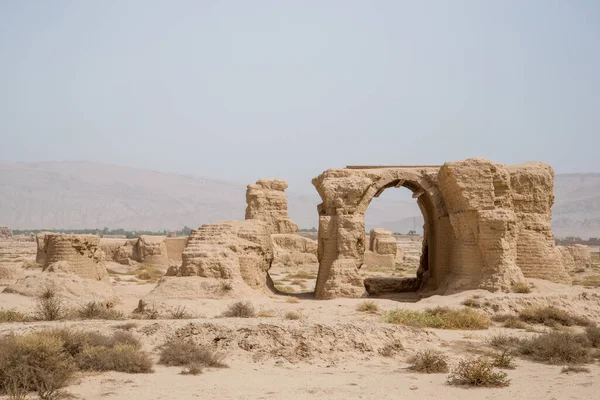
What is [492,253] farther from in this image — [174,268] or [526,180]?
[174,268]

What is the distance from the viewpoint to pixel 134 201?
15788 centimetres

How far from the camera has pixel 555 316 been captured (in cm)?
1315

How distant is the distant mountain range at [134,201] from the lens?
137250 millimetres

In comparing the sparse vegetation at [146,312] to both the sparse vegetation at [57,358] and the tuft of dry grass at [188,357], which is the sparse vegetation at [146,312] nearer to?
the sparse vegetation at [57,358]

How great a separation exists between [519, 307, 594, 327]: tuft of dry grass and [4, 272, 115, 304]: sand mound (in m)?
9.54

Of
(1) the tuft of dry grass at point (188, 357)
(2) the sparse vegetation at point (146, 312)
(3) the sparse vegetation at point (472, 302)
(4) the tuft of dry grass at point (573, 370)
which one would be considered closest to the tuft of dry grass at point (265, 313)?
(2) the sparse vegetation at point (146, 312)

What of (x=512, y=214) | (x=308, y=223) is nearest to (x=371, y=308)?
(x=512, y=214)

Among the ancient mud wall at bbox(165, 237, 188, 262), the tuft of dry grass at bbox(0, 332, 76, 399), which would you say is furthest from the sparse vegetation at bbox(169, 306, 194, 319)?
the ancient mud wall at bbox(165, 237, 188, 262)

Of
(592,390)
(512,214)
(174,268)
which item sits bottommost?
(592,390)

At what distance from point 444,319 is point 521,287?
12.5ft

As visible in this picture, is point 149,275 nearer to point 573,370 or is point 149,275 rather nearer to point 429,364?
point 429,364

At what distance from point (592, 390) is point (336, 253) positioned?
10.1 metres

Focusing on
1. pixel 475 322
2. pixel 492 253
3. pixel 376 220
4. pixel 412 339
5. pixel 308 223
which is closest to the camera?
pixel 412 339

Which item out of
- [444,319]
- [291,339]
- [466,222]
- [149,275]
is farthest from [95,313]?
[149,275]
